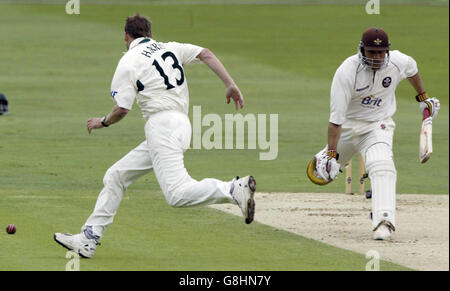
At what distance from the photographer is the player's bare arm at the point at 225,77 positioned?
1005 cm

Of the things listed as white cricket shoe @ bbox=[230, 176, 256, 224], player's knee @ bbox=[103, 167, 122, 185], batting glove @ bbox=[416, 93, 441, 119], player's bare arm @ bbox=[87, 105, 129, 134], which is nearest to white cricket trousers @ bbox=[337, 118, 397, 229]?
batting glove @ bbox=[416, 93, 441, 119]

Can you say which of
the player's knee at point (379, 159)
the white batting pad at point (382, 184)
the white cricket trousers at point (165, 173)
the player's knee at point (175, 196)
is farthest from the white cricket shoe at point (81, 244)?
the player's knee at point (379, 159)

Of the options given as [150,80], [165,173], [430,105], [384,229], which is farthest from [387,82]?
[165,173]

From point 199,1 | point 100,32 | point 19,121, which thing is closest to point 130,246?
point 19,121

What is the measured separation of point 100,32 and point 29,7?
9.65 m

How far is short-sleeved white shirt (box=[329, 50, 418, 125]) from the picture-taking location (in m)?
11.5

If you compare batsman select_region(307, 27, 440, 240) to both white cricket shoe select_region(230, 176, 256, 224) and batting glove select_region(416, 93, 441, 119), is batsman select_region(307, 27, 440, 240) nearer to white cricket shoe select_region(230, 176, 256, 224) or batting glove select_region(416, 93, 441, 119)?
batting glove select_region(416, 93, 441, 119)

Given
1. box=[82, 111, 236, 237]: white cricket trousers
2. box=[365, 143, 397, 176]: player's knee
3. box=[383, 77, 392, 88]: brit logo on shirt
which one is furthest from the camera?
box=[383, 77, 392, 88]: brit logo on shirt

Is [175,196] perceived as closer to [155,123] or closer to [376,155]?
[155,123]

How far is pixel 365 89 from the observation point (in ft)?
38.2

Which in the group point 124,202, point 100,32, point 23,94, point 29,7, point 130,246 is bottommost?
point 130,246

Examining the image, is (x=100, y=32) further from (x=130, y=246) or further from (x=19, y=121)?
(x=130, y=246)

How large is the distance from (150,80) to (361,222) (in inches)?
161

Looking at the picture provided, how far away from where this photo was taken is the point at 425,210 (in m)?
14.2
